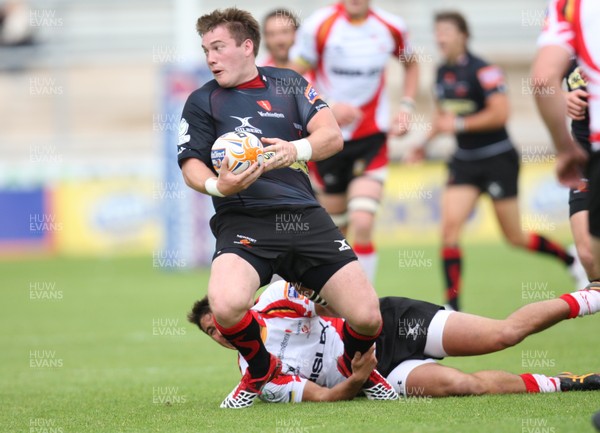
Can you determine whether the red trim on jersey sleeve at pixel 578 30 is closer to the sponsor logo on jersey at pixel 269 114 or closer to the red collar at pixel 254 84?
the sponsor logo on jersey at pixel 269 114

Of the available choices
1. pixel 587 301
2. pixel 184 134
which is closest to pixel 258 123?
pixel 184 134

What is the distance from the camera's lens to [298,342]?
6.26 m

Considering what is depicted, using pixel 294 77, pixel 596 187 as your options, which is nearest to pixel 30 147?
pixel 294 77

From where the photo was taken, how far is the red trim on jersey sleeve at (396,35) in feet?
32.8

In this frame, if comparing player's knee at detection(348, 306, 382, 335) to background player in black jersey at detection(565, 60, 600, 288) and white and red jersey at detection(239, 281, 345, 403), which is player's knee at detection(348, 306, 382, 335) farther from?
background player in black jersey at detection(565, 60, 600, 288)

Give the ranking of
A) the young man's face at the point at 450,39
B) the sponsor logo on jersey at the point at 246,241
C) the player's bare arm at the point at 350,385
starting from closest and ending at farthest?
the player's bare arm at the point at 350,385
the sponsor logo on jersey at the point at 246,241
the young man's face at the point at 450,39

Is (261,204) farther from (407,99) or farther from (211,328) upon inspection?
(407,99)

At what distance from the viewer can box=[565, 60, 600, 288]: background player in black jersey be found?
6.23 m

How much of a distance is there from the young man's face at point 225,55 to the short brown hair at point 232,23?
27 mm

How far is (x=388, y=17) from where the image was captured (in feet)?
33.0

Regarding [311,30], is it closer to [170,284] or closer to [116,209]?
[170,284]

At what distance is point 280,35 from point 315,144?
4.21m

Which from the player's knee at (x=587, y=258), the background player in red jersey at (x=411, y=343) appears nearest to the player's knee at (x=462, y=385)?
the background player in red jersey at (x=411, y=343)

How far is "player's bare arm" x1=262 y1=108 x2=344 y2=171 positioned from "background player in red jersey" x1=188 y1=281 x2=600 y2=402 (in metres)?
0.93
